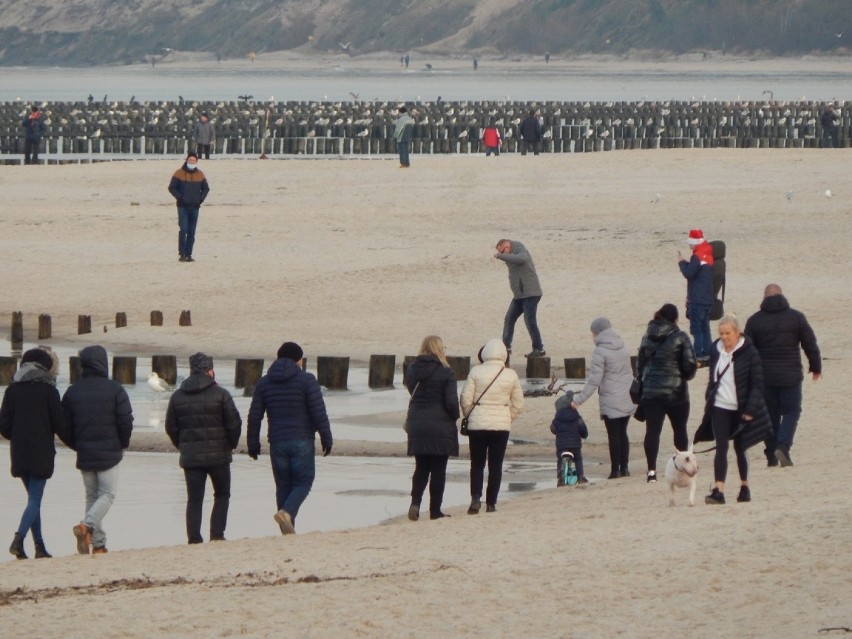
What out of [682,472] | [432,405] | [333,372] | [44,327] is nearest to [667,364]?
[682,472]

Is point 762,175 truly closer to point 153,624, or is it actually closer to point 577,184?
point 577,184

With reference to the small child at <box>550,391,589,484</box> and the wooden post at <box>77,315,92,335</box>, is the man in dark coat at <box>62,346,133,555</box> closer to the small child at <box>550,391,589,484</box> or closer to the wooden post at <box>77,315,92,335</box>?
the small child at <box>550,391,589,484</box>

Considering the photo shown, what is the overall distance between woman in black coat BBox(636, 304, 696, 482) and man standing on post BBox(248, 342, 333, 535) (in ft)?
7.71

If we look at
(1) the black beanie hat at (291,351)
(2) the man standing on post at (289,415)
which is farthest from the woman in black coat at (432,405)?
(1) the black beanie hat at (291,351)

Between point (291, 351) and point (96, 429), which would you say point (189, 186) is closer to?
point (291, 351)

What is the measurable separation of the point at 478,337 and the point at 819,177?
18.3 metres

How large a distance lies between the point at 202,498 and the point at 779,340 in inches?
155

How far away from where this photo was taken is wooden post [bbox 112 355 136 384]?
16.7 metres

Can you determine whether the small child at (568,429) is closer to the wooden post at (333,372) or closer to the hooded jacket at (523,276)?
the wooden post at (333,372)

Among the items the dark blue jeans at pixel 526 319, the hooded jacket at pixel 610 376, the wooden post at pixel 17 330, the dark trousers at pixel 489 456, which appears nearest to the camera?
the dark trousers at pixel 489 456

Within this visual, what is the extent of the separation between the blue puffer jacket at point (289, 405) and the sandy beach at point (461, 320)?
2.06 ft

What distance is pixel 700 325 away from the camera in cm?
1656

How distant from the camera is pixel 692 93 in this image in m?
134

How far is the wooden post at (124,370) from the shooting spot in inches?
658
